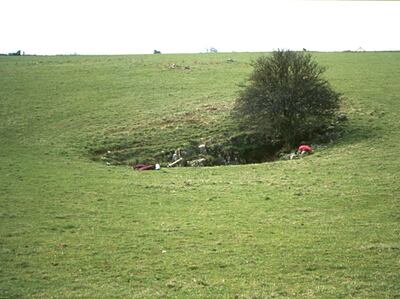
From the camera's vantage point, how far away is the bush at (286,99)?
3762 cm

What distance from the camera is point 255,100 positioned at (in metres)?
38.0

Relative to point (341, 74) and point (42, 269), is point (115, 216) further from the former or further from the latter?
point (341, 74)

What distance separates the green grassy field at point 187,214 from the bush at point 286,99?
354 cm

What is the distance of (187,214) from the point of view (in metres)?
20.1

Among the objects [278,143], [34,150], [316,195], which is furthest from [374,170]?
[34,150]

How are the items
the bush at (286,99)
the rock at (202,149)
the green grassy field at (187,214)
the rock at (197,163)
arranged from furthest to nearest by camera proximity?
the bush at (286,99) < the rock at (202,149) < the rock at (197,163) < the green grassy field at (187,214)

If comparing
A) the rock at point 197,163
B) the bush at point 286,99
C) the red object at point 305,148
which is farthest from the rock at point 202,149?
the red object at point 305,148

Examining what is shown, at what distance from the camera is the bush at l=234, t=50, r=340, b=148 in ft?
123

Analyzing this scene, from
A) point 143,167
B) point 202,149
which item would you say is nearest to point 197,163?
point 202,149

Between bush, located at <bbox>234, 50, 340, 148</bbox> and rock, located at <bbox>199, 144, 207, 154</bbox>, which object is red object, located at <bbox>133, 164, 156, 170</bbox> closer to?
rock, located at <bbox>199, 144, 207, 154</bbox>

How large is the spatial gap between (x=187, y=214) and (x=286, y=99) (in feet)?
67.2

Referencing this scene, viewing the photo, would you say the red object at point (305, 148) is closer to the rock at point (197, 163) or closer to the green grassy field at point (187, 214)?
the green grassy field at point (187, 214)

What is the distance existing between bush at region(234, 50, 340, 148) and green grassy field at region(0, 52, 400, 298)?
3.54 meters

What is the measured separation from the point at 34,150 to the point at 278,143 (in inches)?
842
